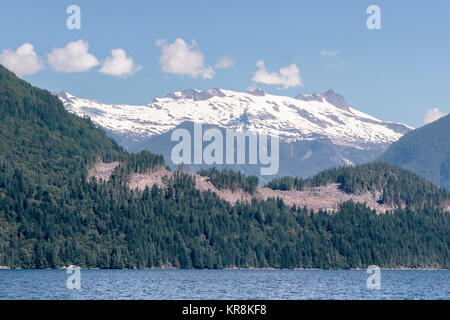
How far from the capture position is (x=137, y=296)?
197875mm
